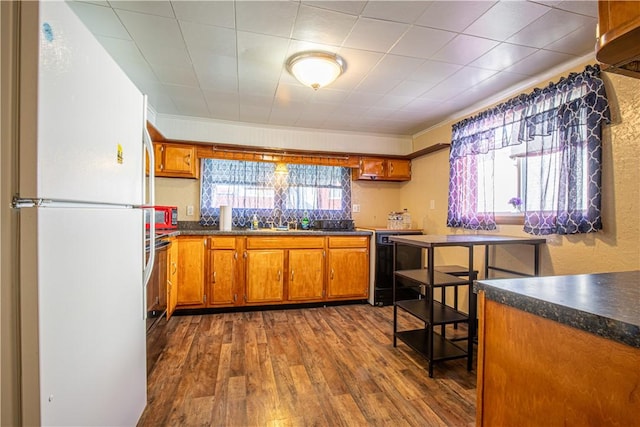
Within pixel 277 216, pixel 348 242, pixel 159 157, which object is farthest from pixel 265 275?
pixel 159 157

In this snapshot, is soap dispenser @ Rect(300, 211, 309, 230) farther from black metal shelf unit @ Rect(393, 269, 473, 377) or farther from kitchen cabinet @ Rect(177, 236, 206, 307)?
black metal shelf unit @ Rect(393, 269, 473, 377)

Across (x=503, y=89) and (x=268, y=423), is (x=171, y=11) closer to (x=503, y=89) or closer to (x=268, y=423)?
(x=268, y=423)

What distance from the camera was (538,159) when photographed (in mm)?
2217

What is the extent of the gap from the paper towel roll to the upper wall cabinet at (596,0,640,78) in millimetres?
3263

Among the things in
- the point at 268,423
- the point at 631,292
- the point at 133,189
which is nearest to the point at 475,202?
the point at 631,292

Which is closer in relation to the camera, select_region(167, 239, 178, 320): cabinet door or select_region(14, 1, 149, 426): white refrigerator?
select_region(14, 1, 149, 426): white refrigerator

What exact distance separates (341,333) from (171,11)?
8.91 ft

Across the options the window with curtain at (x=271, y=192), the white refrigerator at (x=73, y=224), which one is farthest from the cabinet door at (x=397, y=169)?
the white refrigerator at (x=73, y=224)

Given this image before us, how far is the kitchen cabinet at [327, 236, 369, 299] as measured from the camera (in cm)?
343

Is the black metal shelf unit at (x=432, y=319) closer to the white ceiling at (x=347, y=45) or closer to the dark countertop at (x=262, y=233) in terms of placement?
the dark countertop at (x=262, y=233)

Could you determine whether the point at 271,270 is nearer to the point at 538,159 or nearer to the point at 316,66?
the point at 316,66

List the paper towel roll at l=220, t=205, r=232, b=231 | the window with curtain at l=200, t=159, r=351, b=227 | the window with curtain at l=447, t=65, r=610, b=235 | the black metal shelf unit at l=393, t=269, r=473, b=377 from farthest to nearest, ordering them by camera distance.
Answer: the window with curtain at l=200, t=159, r=351, b=227 → the paper towel roll at l=220, t=205, r=232, b=231 → the black metal shelf unit at l=393, t=269, r=473, b=377 → the window with curtain at l=447, t=65, r=610, b=235

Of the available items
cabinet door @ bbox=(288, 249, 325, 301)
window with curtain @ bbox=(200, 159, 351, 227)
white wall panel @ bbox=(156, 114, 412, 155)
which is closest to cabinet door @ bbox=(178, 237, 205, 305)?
window with curtain @ bbox=(200, 159, 351, 227)

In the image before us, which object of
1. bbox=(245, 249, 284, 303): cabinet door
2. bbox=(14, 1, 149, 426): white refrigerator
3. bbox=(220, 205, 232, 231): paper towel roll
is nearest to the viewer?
bbox=(14, 1, 149, 426): white refrigerator
